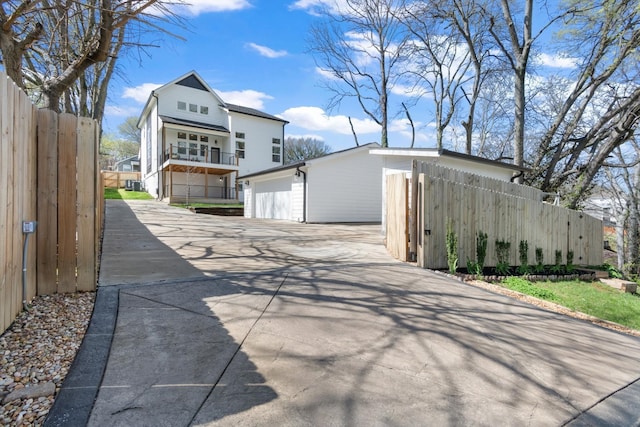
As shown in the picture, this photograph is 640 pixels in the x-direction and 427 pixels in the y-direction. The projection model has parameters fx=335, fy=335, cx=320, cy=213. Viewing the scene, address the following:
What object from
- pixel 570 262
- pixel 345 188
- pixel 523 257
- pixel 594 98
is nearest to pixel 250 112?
pixel 345 188

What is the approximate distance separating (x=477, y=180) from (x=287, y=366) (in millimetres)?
6438

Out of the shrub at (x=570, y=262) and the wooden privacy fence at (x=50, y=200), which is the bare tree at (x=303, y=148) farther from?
the wooden privacy fence at (x=50, y=200)

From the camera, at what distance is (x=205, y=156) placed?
24828 millimetres

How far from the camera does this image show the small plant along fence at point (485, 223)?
253 inches

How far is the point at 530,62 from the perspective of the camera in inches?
610

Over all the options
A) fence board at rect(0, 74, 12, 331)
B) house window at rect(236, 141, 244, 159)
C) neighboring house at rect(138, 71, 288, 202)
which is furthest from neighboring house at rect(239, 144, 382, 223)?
fence board at rect(0, 74, 12, 331)

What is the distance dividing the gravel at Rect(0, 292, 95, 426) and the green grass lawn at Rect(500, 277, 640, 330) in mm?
6596

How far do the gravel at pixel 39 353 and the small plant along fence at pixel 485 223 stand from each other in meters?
5.30

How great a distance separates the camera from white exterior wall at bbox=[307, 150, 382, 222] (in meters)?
15.9

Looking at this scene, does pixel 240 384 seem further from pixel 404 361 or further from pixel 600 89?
pixel 600 89

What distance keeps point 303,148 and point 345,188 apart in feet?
87.6

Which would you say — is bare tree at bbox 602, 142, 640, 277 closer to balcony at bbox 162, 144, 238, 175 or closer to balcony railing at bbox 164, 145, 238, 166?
balcony at bbox 162, 144, 238, 175

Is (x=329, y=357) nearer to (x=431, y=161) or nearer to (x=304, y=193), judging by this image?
(x=431, y=161)

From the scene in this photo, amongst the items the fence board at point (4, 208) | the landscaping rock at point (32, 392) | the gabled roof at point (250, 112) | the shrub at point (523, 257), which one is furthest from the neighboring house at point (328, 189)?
the landscaping rock at point (32, 392)
